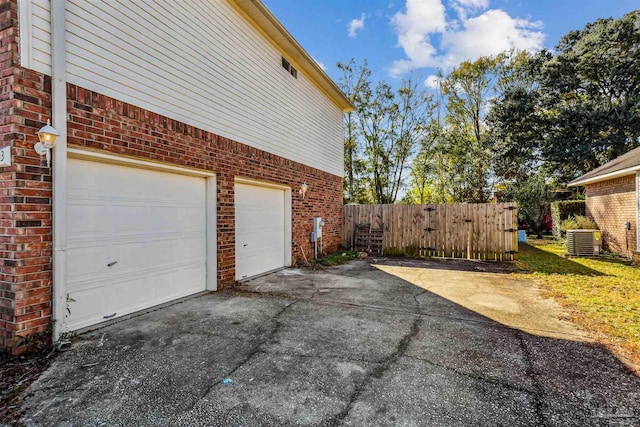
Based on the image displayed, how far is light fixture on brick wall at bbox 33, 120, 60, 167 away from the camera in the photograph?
2937mm

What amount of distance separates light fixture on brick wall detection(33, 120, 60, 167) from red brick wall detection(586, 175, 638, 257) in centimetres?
1296

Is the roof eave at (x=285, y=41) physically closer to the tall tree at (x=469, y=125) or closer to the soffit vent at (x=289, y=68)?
the soffit vent at (x=289, y=68)

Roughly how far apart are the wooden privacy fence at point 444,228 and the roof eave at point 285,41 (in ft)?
13.9

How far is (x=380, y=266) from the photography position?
26.7 ft

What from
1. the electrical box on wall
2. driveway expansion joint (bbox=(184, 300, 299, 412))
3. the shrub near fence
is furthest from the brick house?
the shrub near fence

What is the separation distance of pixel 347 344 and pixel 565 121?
761 inches

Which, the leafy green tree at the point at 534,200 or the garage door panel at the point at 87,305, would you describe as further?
the leafy green tree at the point at 534,200

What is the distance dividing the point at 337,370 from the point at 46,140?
3529 millimetres

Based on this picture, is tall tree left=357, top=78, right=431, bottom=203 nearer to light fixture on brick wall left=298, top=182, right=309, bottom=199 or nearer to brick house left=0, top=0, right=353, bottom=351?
light fixture on brick wall left=298, top=182, right=309, bottom=199

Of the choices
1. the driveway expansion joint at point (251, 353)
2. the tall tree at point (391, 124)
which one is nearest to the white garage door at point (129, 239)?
the driveway expansion joint at point (251, 353)

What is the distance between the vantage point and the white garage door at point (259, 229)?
243 inches

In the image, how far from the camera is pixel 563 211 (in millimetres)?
14711

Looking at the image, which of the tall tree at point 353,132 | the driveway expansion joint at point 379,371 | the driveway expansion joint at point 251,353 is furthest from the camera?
the tall tree at point 353,132

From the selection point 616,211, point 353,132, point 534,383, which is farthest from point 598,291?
point 353,132
